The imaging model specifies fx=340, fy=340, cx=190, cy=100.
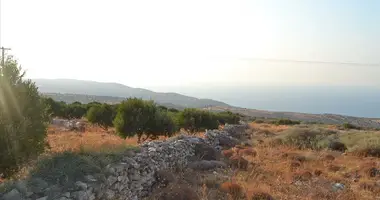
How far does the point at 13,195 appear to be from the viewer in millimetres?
5492

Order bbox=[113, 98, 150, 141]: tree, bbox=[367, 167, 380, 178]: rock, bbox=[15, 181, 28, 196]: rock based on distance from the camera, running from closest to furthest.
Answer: bbox=[15, 181, 28, 196]: rock
bbox=[367, 167, 380, 178]: rock
bbox=[113, 98, 150, 141]: tree

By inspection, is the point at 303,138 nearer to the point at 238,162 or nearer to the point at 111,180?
the point at 238,162

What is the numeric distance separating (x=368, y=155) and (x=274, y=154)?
584cm

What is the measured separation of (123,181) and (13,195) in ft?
7.50

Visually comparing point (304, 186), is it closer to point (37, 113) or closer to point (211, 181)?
point (211, 181)

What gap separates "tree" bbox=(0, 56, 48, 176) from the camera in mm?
6738

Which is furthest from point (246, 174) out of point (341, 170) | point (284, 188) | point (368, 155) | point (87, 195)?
point (368, 155)

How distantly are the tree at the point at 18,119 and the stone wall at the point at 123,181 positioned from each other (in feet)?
4.12

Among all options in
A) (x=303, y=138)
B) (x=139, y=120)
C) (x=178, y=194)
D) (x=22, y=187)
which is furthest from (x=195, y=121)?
(x=22, y=187)

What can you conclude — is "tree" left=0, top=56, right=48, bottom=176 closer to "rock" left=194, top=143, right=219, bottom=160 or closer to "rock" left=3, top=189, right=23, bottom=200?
"rock" left=3, top=189, right=23, bottom=200

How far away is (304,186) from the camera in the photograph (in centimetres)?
1012

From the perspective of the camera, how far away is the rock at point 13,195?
5.44 meters

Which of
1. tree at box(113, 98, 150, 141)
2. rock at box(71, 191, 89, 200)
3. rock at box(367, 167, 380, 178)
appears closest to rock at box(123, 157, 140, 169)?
rock at box(71, 191, 89, 200)

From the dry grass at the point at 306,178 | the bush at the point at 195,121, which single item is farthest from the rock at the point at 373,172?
the bush at the point at 195,121
